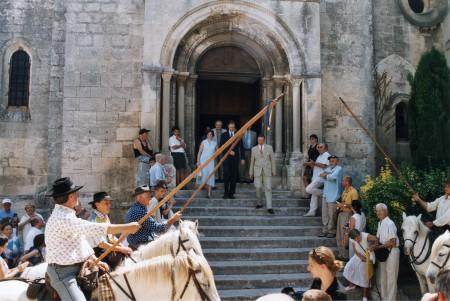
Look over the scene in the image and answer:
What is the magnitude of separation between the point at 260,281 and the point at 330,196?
275 cm

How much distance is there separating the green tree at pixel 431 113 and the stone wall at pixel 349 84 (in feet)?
3.71

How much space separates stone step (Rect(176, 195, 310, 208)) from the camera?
10.6 metres

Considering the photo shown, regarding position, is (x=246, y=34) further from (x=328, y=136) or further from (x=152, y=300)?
(x=152, y=300)

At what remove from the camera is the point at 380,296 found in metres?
8.62

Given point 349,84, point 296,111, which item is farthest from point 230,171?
point 349,84

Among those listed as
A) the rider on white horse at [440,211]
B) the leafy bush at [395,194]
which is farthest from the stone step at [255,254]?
the rider on white horse at [440,211]

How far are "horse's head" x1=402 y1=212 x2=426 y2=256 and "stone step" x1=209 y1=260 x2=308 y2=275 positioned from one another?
78.8 inches

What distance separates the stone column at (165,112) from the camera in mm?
11375

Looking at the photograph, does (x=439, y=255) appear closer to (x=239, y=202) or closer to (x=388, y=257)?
(x=388, y=257)

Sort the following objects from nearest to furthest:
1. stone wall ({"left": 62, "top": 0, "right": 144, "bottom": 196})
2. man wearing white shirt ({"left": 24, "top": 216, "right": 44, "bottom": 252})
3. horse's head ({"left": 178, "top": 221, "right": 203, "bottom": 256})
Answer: horse's head ({"left": 178, "top": 221, "right": 203, "bottom": 256}) < man wearing white shirt ({"left": 24, "top": 216, "right": 44, "bottom": 252}) < stone wall ({"left": 62, "top": 0, "right": 144, "bottom": 196})

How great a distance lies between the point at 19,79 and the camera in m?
12.7

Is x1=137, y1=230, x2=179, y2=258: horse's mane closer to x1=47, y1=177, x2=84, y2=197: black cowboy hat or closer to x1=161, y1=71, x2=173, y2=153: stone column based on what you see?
x1=47, y1=177, x2=84, y2=197: black cowboy hat

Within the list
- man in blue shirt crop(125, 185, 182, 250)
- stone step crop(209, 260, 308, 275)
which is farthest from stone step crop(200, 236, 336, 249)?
man in blue shirt crop(125, 185, 182, 250)

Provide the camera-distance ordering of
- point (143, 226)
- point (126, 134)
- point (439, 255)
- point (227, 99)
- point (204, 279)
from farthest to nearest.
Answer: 1. point (227, 99)
2. point (126, 134)
3. point (439, 255)
4. point (143, 226)
5. point (204, 279)
